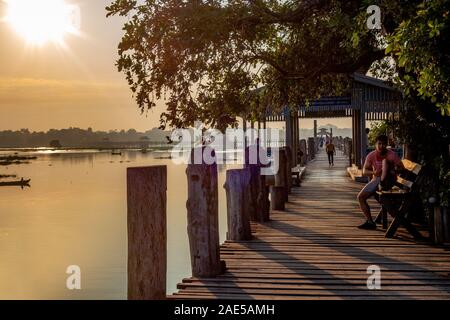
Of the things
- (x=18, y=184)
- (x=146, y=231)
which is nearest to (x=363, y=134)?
(x=146, y=231)

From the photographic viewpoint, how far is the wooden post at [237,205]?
33.2 feet

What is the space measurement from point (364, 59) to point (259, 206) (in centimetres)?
396

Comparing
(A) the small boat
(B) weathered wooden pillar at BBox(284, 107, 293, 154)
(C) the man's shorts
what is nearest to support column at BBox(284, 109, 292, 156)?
(B) weathered wooden pillar at BBox(284, 107, 293, 154)

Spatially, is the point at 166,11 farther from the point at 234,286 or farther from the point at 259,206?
the point at 234,286

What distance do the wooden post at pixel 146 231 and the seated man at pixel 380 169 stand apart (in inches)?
237

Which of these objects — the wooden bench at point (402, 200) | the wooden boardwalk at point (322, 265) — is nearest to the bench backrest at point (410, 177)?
the wooden bench at point (402, 200)

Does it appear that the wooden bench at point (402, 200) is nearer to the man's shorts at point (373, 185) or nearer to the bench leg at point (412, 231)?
the bench leg at point (412, 231)

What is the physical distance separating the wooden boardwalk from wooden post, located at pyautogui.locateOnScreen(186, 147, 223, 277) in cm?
25

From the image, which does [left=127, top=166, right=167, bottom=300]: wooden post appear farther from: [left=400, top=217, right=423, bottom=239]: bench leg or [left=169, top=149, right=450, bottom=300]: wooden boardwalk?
[left=400, top=217, right=423, bottom=239]: bench leg

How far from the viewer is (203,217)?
751 cm

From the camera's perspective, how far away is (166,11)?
11461 millimetres

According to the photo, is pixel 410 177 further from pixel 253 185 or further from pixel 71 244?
pixel 71 244

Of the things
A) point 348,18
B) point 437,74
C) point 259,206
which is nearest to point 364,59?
point 348,18
